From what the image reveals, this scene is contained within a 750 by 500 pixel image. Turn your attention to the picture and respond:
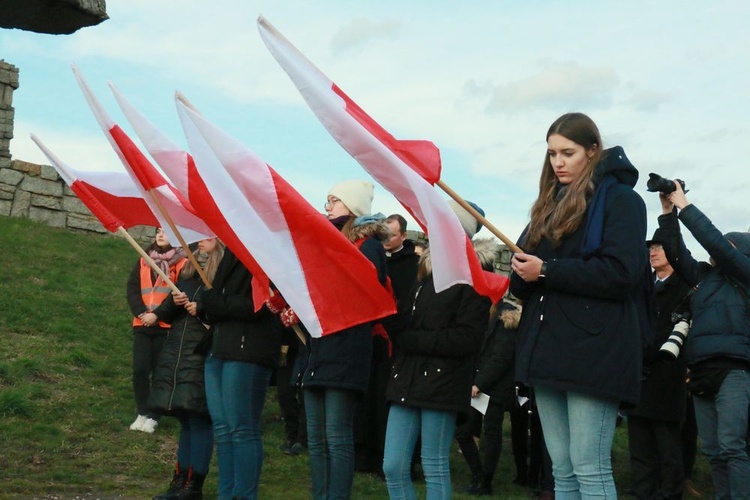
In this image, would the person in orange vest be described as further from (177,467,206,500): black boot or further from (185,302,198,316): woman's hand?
(177,467,206,500): black boot

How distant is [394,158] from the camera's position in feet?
17.8

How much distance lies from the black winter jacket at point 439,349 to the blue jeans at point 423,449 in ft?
0.32

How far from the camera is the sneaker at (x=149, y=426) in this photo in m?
9.72

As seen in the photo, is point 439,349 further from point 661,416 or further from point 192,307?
point 661,416

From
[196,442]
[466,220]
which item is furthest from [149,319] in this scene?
[466,220]

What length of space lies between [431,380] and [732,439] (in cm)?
206

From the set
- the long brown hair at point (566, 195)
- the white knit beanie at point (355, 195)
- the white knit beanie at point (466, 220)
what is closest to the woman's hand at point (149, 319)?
the white knit beanie at point (355, 195)

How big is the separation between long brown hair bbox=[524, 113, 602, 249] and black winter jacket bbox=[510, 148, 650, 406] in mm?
56

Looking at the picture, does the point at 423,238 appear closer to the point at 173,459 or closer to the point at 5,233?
the point at 5,233

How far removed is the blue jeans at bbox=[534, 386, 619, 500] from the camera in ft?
15.1

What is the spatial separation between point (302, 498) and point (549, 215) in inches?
149

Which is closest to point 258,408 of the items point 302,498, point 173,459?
point 302,498

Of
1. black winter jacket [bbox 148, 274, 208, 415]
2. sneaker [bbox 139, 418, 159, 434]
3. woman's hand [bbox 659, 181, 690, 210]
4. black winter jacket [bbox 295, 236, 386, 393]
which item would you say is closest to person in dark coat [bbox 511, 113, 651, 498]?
woman's hand [bbox 659, 181, 690, 210]

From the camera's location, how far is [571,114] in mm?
4969
